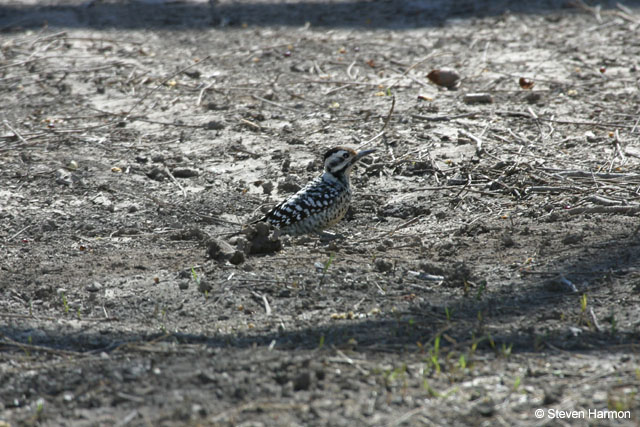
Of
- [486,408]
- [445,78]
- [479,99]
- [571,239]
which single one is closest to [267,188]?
[571,239]

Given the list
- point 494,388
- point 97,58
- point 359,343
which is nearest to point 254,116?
point 97,58

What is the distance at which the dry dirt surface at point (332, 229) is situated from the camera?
139 inches

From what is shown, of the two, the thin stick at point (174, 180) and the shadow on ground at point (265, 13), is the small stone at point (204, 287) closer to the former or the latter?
the thin stick at point (174, 180)

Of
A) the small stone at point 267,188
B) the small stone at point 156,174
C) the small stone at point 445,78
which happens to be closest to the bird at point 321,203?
the small stone at point 267,188

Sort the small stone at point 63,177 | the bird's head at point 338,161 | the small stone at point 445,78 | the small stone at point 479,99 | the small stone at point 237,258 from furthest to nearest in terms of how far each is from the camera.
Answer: the small stone at point 445,78 → the small stone at point 479,99 → the small stone at point 63,177 → the bird's head at point 338,161 → the small stone at point 237,258

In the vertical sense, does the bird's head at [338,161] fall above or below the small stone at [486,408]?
above

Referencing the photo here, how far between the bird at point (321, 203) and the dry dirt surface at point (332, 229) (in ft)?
0.66

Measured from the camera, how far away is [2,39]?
36.0 feet

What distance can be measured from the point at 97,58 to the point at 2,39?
1939mm

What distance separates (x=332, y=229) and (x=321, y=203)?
2.14 feet

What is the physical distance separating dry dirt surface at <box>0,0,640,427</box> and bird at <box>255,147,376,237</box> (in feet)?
0.66

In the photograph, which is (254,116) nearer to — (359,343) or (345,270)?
(345,270)

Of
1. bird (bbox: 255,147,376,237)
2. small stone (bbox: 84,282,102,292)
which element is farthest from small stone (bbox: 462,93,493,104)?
small stone (bbox: 84,282,102,292)

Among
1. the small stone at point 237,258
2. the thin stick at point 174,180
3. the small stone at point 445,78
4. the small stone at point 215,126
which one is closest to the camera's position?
the small stone at point 237,258
